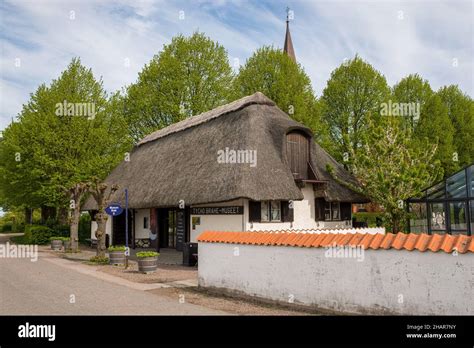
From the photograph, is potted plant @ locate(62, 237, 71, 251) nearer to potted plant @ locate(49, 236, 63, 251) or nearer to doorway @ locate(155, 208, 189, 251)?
potted plant @ locate(49, 236, 63, 251)

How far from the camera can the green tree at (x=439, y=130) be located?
36.9m

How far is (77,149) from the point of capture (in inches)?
1332

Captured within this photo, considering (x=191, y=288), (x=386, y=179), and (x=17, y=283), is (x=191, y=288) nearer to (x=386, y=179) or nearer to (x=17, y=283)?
(x=17, y=283)

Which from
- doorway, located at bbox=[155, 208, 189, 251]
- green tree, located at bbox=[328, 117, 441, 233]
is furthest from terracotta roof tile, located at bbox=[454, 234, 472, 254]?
doorway, located at bbox=[155, 208, 189, 251]

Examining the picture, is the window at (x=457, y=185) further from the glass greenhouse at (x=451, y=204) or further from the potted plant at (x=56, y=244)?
the potted plant at (x=56, y=244)

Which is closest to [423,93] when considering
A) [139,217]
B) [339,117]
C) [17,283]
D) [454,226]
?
[339,117]

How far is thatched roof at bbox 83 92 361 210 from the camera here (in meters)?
19.1

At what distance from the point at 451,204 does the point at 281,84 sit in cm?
1804

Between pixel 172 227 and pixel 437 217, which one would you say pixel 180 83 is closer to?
pixel 172 227

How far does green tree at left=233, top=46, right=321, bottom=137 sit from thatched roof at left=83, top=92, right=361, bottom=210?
9.45 metres

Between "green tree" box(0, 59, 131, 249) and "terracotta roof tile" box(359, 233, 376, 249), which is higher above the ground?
"green tree" box(0, 59, 131, 249)

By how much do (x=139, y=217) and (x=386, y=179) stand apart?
16.1 metres

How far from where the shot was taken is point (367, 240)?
875 cm

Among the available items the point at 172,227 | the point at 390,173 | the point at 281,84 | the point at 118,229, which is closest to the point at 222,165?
the point at 172,227
